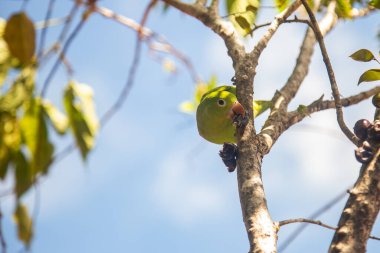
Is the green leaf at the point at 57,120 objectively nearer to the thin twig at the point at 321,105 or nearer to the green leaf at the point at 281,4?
the thin twig at the point at 321,105

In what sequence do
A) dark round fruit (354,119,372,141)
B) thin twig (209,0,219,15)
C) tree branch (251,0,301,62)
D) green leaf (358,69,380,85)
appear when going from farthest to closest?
1. thin twig (209,0,219,15)
2. tree branch (251,0,301,62)
3. green leaf (358,69,380,85)
4. dark round fruit (354,119,372,141)

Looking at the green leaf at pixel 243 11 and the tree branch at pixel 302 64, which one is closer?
the green leaf at pixel 243 11

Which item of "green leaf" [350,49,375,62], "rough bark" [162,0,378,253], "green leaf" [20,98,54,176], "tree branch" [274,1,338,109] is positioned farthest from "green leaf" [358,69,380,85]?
"green leaf" [20,98,54,176]

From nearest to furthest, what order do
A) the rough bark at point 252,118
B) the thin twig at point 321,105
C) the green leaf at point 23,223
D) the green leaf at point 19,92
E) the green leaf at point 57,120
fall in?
the green leaf at point 23,223, the green leaf at point 19,92, the green leaf at point 57,120, the rough bark at point 252,118, the thin twig at point 321,105

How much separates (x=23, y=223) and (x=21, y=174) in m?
0.18

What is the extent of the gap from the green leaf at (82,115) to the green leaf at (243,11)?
4.72 ft

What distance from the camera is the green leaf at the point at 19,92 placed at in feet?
5.02

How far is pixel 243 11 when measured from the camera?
3.05 metres

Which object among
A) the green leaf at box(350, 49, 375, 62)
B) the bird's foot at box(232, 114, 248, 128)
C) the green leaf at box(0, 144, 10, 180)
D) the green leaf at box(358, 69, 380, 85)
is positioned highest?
the green leaf at box(350, 49, 375, 62)

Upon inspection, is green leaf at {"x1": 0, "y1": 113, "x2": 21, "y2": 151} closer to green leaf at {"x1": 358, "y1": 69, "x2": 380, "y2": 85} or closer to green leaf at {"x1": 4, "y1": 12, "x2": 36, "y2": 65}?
green leaf at {"x1": 4, "y1": 12, "x2": 36, "y2": 65}

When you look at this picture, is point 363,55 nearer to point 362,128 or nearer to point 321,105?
point 362,128

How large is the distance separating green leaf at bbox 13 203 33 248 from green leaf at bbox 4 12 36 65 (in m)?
0.42

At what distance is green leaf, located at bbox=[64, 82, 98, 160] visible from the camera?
1526 millimetres

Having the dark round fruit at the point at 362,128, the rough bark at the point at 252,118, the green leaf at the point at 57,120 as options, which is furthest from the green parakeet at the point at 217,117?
the green leaf at the point at 57,120
